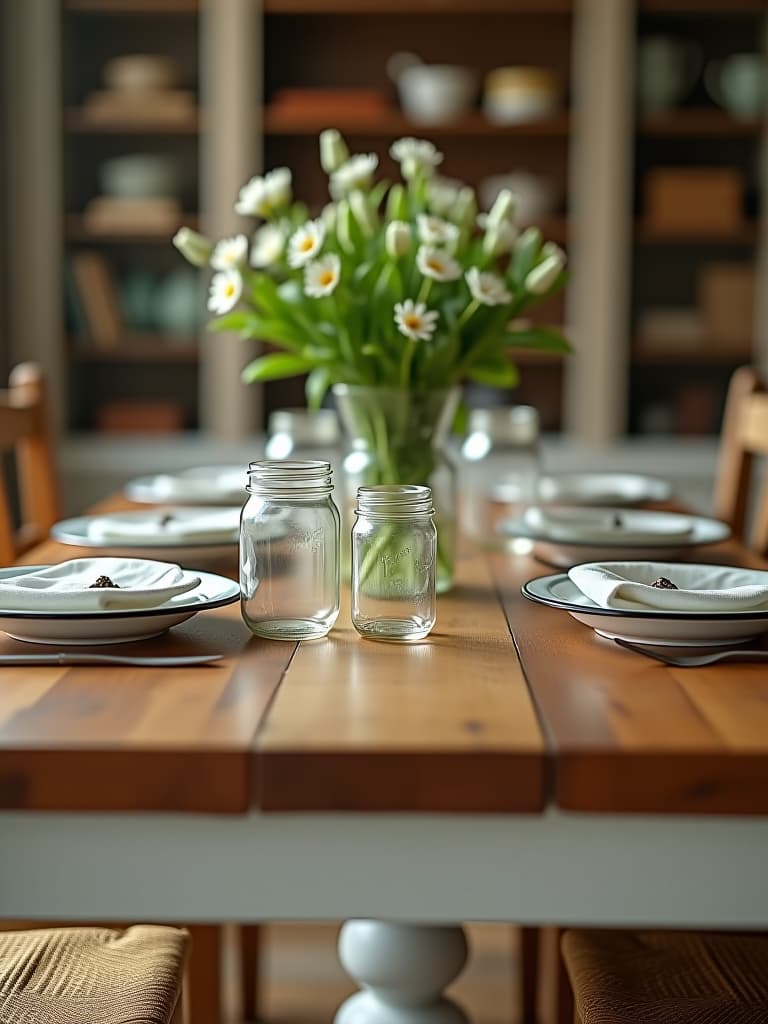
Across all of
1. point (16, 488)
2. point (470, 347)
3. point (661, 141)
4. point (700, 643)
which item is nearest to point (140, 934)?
point (700, 643)

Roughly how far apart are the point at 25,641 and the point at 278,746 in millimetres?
396

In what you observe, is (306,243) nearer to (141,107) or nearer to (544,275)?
(544,275)

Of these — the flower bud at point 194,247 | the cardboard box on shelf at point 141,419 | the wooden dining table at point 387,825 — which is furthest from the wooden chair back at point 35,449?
the cardboard box on shelf at point 141,419

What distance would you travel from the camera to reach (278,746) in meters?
0.87

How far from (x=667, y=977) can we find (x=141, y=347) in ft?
10.4

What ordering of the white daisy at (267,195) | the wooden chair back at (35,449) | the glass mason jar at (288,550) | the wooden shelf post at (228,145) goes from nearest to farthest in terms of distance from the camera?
the glass mason jar at (288,550) → the white daisy at (267,195) → the wooden chair back at (35,449) → the wooden shelf post at (228,145)

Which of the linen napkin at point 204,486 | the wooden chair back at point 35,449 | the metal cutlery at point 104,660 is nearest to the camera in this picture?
the metal cutlery at point 104,660

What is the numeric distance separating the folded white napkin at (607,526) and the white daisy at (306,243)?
0.46m

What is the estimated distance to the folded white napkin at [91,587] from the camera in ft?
3.76

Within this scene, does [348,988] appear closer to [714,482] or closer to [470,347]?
[470,347]

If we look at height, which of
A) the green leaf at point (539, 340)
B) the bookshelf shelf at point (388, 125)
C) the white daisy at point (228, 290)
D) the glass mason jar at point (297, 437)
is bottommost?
the glass mason jar at point (297, 437)

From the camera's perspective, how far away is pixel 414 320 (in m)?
1.42

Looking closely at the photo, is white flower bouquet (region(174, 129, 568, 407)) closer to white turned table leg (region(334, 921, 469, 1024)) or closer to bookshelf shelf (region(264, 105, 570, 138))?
white turned table leg (region(334, 921, 469, 1024))

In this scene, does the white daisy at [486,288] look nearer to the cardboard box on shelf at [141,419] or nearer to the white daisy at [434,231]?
the white daisy at [434,231]
